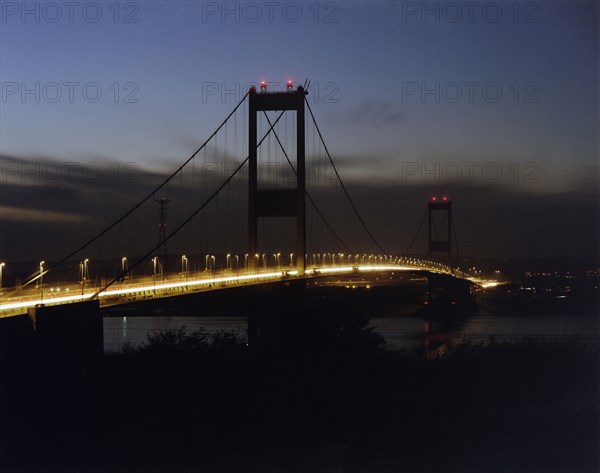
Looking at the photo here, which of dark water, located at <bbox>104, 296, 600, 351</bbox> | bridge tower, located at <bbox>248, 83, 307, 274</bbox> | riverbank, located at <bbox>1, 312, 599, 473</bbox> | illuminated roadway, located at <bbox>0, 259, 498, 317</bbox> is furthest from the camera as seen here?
dark water, located at <bbox>104, 296, 600, 351</bbox>

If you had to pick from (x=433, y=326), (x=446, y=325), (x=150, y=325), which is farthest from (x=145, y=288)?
(x=446, y=325)

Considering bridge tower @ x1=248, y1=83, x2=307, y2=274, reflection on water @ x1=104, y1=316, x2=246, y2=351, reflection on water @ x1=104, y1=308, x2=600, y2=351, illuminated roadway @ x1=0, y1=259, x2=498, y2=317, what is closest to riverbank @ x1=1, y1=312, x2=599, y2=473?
illuminated roadway @ x1=0, y1=259, x2=498, y2=317

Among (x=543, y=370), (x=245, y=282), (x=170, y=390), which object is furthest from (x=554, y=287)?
(x=170, y=390)

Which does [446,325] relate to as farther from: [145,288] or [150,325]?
[145,288]

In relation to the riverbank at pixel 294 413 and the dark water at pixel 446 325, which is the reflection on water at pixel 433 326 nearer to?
the dark water at pixel 446 325

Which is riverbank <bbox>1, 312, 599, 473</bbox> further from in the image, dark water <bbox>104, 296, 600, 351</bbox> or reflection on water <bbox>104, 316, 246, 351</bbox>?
reflection on water <bbox>104, 316, 246, 351</bbox>

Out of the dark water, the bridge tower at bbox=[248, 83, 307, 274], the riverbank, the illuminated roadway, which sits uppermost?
the bridge tower at bbox=[248, 83, 307, 274]

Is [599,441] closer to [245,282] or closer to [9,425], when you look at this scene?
[9,425]

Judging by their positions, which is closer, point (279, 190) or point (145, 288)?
point (145, 288)
